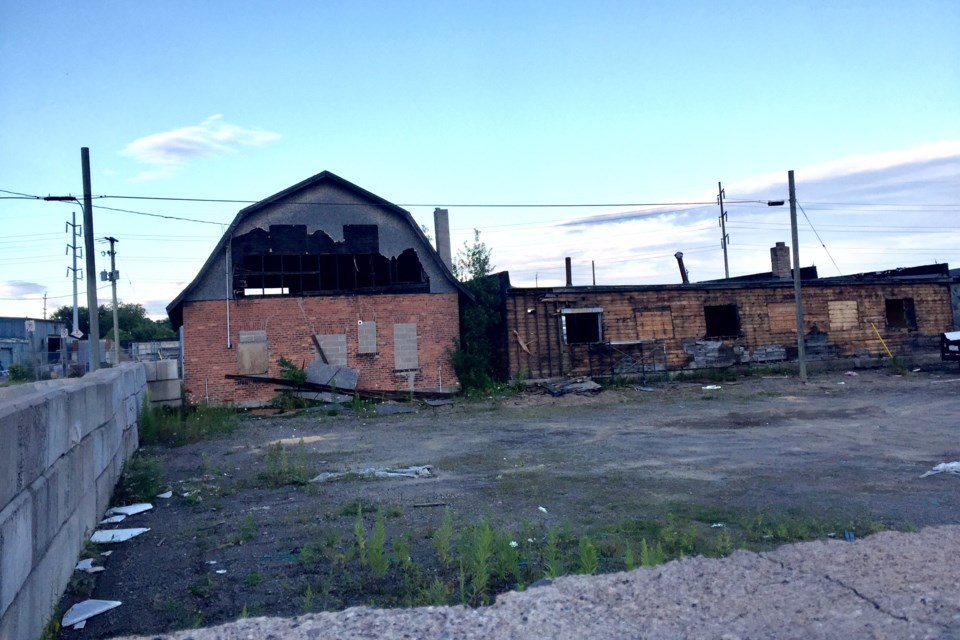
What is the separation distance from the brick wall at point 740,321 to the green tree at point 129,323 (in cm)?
5677

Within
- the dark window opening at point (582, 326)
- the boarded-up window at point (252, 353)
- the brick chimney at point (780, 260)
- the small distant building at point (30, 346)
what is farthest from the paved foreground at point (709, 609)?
the small distant building at point (30, 346)

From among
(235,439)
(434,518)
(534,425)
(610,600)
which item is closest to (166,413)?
(235,439)

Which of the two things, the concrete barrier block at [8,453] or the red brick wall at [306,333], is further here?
the red brick wall at [306,333]

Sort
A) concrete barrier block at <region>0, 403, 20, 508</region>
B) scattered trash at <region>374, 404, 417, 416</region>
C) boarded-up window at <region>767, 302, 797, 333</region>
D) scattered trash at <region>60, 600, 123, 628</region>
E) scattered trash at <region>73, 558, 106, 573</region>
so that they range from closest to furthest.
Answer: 1. concrete barrier block at <region>0, 403, 20, 508</region>
2. scattered trash at <region>60, 600, 123, 628</region>
3. scattered trash at <region>73, 558, 106, 573</region>
4. scattered trash at <region>374, 404, 417, 416</region>
5. boarded-up window at <region>767, 302, 797, 333</region>

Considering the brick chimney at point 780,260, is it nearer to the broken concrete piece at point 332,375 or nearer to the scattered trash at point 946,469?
the broken concrete piece at point 332,375

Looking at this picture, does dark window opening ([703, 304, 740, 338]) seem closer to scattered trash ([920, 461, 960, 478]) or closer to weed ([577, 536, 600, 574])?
scattered trash ([920, 461, 960, 478])

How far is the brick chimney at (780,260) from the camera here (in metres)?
31.6

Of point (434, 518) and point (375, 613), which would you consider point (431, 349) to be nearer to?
point (434, 518)

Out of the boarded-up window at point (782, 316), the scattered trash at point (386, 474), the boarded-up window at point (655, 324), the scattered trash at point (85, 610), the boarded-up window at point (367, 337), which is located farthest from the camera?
the boarded-up window at point (782, 316)

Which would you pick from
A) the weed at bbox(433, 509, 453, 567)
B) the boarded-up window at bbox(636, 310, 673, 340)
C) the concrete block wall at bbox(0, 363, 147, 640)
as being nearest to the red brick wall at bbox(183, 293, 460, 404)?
the boarded-up window at bbox(636, 310, 673, 340)

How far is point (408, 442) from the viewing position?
43.3 ft

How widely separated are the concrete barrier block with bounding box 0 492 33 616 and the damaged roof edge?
56.1 feet

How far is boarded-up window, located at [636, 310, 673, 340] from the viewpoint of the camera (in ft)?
78.4

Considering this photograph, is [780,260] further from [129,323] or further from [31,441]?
[129,323]
